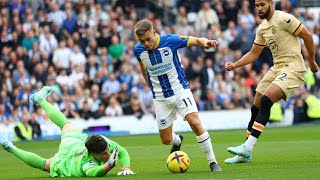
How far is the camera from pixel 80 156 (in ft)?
39.4

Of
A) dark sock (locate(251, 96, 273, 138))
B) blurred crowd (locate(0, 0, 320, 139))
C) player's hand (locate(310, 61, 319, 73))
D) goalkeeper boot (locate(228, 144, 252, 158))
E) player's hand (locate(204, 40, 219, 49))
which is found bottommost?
blurred crowd (locate(0, 0, 320, 139))

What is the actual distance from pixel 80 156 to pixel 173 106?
179 cm

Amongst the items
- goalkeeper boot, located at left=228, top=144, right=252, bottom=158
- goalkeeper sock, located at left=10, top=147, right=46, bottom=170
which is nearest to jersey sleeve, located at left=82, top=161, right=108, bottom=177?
goalkeeper sock, located at left=10, top=147, right=46, bottom=170

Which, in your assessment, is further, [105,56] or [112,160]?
[105,56]

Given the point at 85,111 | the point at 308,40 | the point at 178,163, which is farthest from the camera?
the point at 85,111

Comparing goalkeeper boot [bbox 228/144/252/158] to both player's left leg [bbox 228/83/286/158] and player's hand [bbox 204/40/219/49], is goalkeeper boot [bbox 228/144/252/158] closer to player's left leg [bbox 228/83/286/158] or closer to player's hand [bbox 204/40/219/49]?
player's left leg [bbox 228/83/286/158]

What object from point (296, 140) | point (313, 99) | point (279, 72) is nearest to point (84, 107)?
point (313, 99)

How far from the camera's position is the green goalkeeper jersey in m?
11.9

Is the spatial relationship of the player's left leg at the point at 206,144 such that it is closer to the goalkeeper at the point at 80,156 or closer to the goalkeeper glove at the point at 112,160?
the goalkeeper at the point at 80,156

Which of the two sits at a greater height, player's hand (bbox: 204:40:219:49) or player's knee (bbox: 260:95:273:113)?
player's hand (bbox: 204:40:219:49)

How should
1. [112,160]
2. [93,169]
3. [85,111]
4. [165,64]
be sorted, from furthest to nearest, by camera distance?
1. [85,111]
2. [165,64]
3. [93,169]
4. [112,160]

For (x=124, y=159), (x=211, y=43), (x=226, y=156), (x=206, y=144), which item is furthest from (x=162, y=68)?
(x=226, y=156)

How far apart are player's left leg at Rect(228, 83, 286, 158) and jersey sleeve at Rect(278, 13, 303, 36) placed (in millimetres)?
928

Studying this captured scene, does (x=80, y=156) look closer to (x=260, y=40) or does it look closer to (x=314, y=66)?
(x=260, y=40)
